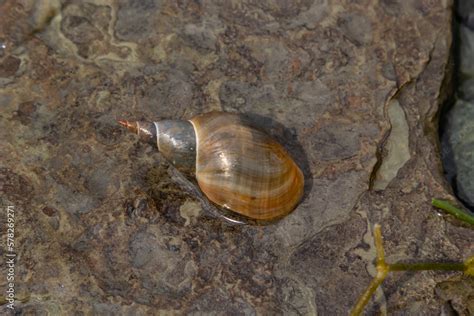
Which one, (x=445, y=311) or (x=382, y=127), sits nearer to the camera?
(x=445, y=311)

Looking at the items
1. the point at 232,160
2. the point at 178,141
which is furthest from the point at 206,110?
the point at 232,160

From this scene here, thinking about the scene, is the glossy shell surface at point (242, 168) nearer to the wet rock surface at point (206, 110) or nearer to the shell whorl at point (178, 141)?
the shell whorl at point (178, 141)

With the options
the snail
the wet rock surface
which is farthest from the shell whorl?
the wet rock surface

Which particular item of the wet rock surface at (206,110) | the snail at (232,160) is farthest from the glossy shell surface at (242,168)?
the wet rock surface at (206,110)

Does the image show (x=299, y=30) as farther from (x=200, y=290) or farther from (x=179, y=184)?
(x=200, y=290)

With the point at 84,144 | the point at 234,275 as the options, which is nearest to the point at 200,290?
the point at 234,275

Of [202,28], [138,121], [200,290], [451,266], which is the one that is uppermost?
[202,28]

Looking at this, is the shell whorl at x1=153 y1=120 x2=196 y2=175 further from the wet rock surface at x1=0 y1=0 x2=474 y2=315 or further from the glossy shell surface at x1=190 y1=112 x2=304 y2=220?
the wet rock surface at x1=0 y1=0 x2=474 y2=315
